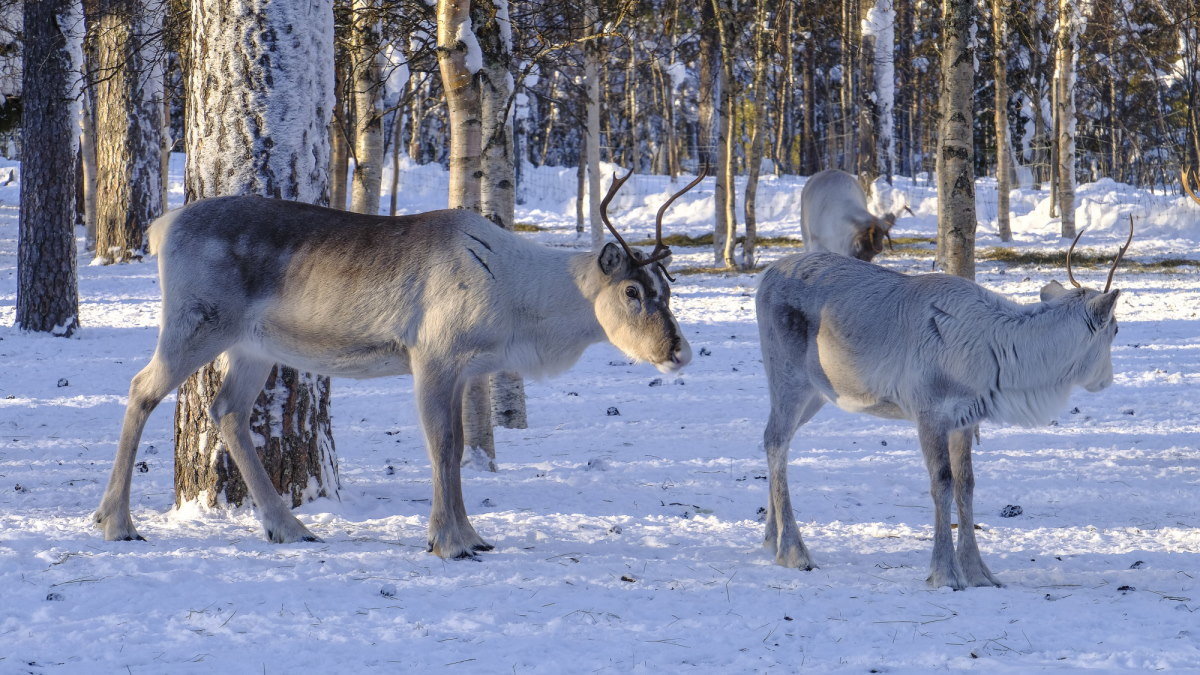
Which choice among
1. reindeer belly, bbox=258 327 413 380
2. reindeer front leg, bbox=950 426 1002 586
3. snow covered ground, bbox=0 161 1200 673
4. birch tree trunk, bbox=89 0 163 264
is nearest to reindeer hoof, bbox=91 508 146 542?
snow covered ground, bbox=0 161 1200 673

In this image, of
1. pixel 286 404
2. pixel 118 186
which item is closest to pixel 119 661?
pixel 286 404

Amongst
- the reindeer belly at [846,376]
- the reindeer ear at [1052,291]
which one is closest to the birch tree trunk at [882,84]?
the reindeer ear at [1052,291]

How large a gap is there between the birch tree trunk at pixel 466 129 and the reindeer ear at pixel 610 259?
7.14 ft

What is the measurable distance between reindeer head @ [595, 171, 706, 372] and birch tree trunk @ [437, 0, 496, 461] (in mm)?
2130

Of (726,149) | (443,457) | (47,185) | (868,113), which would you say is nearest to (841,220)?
(726,149)

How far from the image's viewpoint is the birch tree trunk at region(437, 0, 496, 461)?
7316mm

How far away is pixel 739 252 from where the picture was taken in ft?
85.1

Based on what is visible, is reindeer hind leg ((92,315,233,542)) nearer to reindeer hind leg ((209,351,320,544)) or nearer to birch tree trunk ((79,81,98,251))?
reindeer hind leg ((209,351,320,544))

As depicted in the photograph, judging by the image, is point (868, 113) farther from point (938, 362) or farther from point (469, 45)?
point (938, 362)

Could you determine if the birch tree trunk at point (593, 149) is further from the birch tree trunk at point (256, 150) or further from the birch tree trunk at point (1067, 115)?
the birch tree trunk at point (256, 150)

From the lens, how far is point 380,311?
5352mm

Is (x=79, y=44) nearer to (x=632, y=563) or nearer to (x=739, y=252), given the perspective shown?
(x=632, y=563)

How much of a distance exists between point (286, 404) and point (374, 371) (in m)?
0.86

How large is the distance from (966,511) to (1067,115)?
2381 centimetres
